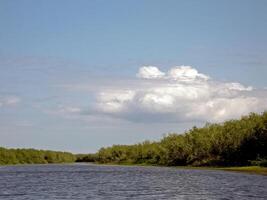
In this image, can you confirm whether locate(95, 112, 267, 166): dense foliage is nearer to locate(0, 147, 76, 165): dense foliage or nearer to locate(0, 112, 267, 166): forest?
locate(0, 112, 267, 166): forest

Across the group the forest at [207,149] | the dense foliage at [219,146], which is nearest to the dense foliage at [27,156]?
the forest at [207,149]

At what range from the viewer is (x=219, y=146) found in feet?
380

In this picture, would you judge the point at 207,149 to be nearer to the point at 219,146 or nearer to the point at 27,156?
the point at 219,146

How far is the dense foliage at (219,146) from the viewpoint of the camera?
10512 centimetres

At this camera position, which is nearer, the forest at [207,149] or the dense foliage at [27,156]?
the forest at [207,149]

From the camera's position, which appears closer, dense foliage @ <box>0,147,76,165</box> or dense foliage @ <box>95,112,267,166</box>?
dense foliage @ <box>95,112,267,166</box>

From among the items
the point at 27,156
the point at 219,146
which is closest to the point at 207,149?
the point at 219,146

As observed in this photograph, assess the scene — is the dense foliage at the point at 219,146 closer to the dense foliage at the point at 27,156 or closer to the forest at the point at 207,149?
the forest at the point at 207,149

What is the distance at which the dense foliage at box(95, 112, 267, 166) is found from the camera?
105 m

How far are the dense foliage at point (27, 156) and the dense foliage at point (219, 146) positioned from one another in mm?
35897

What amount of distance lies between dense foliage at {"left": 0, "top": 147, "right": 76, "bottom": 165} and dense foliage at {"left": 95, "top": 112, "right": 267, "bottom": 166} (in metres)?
35.9

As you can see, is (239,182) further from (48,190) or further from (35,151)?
(35,151)

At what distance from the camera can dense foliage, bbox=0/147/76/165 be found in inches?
6196

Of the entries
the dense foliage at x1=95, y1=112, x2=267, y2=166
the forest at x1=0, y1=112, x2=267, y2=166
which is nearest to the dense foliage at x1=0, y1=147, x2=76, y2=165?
the forest at x1=0, y1=112, x2=267, y2=166
